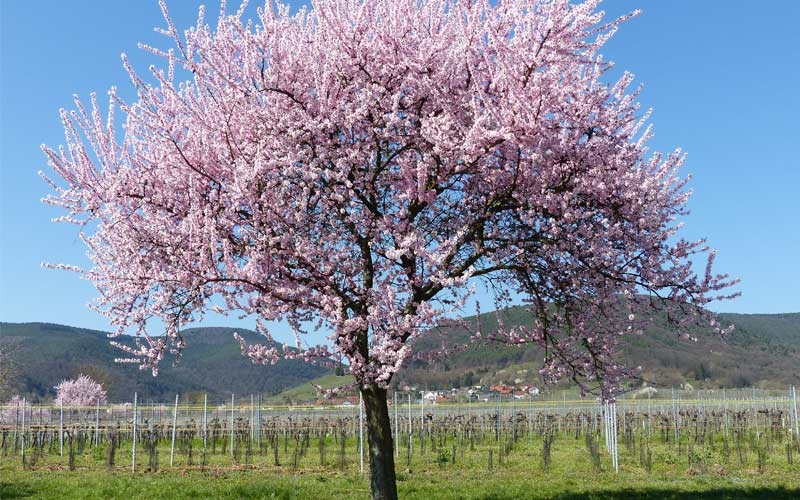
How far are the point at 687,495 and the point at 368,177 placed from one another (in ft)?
39.3

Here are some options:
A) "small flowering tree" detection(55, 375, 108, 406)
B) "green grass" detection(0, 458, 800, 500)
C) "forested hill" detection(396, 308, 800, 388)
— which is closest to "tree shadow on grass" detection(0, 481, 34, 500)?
"green grass" detection(0, 458, 800, 500)

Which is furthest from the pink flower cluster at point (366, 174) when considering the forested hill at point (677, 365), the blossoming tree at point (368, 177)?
the forested hill at point (677, 365)

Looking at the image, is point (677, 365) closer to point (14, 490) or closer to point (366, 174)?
Answer: point (14, 490)

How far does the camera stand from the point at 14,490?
18.8m

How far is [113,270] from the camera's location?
1141 centimetres

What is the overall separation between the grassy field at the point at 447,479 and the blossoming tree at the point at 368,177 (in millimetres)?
6909

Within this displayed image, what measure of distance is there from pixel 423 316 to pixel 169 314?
4.17 meters

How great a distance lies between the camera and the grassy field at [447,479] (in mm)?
17391

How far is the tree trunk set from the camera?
11703mm

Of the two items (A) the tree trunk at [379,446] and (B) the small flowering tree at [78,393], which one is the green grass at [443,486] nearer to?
(A) the tree trunk at [379,446]

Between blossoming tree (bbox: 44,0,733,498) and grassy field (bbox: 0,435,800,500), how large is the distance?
691cm

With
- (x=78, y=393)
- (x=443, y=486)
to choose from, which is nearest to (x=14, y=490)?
(x=443, y=486)

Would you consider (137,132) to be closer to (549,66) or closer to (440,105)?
(440,105)

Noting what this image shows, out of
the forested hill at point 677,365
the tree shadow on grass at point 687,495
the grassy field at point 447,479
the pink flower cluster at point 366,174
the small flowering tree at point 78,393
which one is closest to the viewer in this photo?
the pink flower cluster at point 366,174
